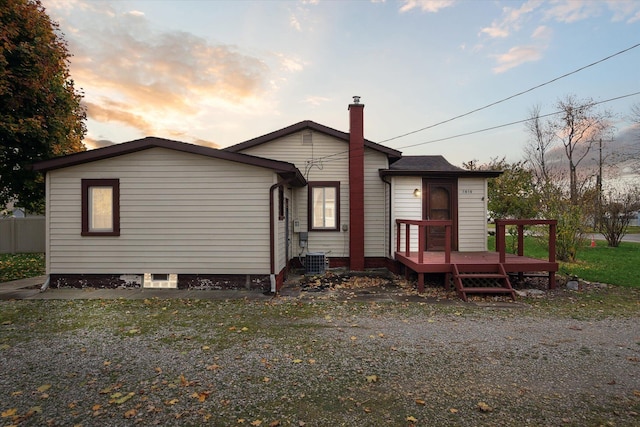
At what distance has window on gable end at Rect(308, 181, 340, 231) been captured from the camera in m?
11.0

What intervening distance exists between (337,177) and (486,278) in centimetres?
526

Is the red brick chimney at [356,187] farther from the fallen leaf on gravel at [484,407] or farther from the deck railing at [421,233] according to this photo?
the fallen leaf on gravel at [484,407]

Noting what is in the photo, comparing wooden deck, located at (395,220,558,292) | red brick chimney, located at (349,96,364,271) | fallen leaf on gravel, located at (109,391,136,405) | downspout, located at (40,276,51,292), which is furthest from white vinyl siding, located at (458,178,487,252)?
downspout, located at (40,276,51,292)

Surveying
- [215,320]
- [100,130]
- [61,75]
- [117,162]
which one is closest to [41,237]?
[100,130]

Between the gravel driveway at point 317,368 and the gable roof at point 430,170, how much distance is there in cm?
489

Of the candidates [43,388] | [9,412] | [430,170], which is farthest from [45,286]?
[430,170]

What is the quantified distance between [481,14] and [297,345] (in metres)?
11.9

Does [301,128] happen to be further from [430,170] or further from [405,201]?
[430,170]

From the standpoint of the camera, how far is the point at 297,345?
4.53 meters

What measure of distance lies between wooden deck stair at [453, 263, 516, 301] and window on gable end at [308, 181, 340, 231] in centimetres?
430

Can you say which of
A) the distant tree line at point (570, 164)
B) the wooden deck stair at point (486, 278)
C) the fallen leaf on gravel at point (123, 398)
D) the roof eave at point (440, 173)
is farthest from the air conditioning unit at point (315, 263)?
the distant tree line at point (570, 164)

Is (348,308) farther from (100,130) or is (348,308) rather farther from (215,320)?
(100,130)

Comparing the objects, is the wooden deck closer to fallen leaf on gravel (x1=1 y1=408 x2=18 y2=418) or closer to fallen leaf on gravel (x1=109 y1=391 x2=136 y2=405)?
fallen leaf on gravel (x1=109 y1=391 x2=136 y2=405)

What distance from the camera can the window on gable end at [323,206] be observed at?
11.0 metres
